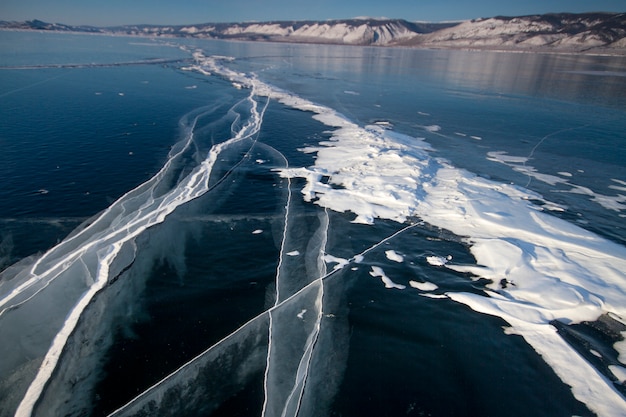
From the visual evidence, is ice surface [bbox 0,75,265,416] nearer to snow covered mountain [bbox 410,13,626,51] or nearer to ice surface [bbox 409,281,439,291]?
ice surface [bbox 409,281,439,291]

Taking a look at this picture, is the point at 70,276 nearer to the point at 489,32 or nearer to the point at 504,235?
the point at 504,235

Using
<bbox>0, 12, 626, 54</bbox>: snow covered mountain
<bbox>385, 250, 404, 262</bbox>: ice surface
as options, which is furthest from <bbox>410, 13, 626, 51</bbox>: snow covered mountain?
<bbox>385, 250, 404, 262</bbox>: ice surface

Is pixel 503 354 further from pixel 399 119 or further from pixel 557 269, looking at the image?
pixel 399 119

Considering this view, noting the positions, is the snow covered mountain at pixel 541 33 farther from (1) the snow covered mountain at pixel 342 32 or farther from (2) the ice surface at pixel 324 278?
(2) the ice surface at pixel 324 278

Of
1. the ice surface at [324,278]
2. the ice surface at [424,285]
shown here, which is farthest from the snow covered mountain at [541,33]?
the ice surface at [424,285]

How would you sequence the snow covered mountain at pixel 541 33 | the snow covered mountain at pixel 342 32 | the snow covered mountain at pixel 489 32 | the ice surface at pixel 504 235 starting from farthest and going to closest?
the snow covered mountain at pixel 342 32, the snow covered mountain at pixel 489 32, the snow covered mountain at pixel 541 33, the ice surface at pixel 504 235

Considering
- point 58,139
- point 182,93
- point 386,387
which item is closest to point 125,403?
point 386,387

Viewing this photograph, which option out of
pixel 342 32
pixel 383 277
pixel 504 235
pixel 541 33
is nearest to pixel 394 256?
pixel 383 277

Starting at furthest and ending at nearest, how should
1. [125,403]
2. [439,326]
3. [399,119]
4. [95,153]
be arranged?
1. [399,119]
2. [95,153]
3. [439,326]
4. [125,403]
